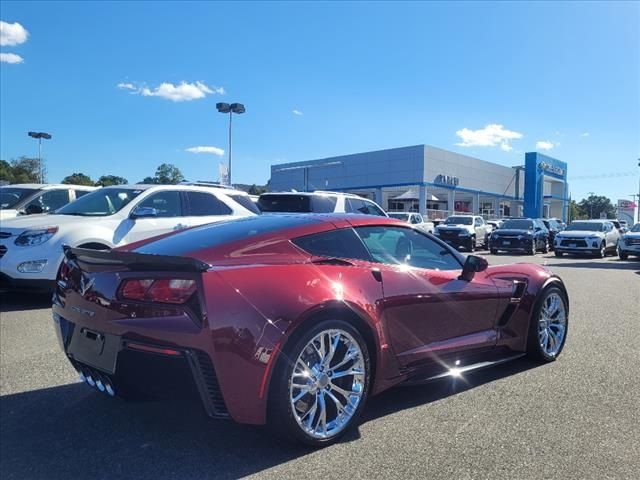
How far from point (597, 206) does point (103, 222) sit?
533ft

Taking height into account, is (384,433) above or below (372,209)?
below

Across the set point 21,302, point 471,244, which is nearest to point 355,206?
point 21,302

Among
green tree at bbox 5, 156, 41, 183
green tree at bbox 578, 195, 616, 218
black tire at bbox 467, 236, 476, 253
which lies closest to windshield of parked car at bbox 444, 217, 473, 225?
black tire at bbox 467, 236, 476, 253

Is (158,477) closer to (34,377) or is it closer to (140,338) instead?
(140,338)

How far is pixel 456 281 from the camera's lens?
418cm

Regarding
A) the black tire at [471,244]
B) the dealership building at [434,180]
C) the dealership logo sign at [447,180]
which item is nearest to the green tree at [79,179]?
the dealership building at [434,180]

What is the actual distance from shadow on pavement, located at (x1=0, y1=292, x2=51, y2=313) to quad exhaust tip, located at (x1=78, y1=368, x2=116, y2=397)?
4.92m

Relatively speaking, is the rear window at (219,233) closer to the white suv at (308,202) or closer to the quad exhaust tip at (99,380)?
the quad exhaust tip at (99,380)

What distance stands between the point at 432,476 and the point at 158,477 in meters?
1.47

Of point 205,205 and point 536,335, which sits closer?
point 536,335

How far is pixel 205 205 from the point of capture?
9.14 meters

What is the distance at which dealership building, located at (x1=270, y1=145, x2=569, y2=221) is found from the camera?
4534cm

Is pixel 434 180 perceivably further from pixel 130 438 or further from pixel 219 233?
pixel 130 438

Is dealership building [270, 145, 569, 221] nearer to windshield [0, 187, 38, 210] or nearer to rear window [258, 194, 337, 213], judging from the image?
rear window [258, 194, 337, 213]
